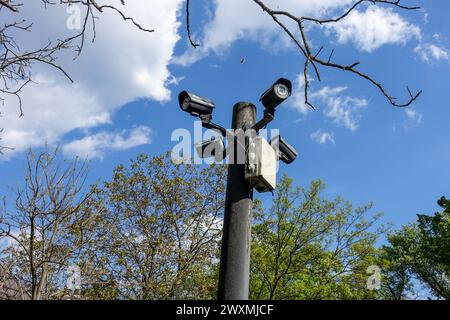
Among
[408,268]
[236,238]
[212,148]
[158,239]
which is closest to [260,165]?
[212,148]

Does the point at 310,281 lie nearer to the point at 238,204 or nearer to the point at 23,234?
the point at 23,234

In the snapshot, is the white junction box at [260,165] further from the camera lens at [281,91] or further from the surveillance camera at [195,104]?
the surveillance camera at [195,104]

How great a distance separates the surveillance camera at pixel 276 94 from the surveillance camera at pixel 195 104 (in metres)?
0.44

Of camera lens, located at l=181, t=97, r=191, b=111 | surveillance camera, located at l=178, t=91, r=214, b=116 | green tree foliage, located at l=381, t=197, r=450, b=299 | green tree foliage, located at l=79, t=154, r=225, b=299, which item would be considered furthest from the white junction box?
green tree foliage, located at l=381, t=197, r=450, b=299

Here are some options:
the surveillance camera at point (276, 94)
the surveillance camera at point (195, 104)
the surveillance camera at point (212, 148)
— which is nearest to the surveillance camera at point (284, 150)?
the surveillance camera at point (276, 94)

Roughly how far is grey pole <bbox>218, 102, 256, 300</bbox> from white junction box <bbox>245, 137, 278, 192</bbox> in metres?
0.06

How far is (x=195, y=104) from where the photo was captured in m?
3.49

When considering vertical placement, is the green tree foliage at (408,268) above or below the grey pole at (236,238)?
above

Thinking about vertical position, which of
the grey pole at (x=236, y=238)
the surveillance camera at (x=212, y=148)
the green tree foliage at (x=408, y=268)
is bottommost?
the grey pole at (x=236, y=238)

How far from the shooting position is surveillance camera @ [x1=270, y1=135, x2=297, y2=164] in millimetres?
3607

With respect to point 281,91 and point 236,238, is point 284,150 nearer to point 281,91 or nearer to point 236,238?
point 281,91

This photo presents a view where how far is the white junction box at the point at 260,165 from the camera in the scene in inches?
125
